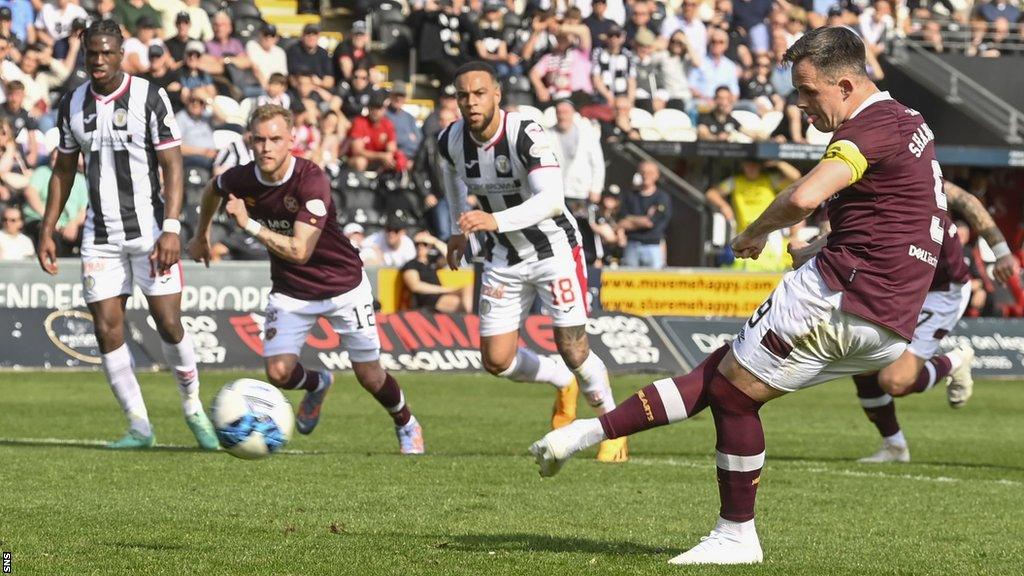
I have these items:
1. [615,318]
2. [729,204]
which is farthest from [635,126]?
[615,318]

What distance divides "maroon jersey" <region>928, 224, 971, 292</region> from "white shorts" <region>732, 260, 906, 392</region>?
204 inches

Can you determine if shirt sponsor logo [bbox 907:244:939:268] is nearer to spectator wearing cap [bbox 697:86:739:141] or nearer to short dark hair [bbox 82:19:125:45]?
short dark hair [bbox 82:19:125:45]

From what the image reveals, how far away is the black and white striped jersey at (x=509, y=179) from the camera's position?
10750 mm

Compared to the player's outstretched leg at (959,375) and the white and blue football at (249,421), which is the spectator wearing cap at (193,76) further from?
the white and blue football at (249,421)

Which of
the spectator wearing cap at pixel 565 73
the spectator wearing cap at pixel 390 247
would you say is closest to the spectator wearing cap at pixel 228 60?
the spectator wearing cap at pixel 390 247

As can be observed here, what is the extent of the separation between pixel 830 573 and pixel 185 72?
1717 centimetres

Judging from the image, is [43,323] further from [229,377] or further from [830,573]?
[830,573]

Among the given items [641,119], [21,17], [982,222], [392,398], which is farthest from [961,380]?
[21,17]

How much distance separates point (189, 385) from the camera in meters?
11.3

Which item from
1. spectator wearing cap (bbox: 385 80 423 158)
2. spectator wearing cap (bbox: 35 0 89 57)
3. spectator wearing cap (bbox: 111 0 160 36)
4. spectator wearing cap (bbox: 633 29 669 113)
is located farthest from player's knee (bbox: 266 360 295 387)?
spectator wearing cap (bbox: 633 29 669 113)

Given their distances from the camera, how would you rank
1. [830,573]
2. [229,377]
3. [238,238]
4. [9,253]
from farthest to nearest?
1. [238,238]
2. [9,253]
3. [229,377]
4. [830,573]

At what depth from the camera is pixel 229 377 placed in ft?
60.2

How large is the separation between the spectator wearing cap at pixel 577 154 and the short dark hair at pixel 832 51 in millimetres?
16594

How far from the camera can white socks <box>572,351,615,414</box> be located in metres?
11.3
